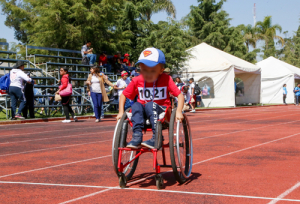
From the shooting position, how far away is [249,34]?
53.2 meters

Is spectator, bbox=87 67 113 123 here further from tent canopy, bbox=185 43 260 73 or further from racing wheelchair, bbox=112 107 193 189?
tent canopy, bbox=185 43 260 73

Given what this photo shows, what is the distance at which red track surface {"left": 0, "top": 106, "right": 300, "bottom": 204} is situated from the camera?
3711 mm

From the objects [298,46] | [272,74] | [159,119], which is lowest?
[159,119]

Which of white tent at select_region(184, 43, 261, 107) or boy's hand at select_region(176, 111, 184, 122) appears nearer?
boy's hand at select_region(176, 111, 184, 122)

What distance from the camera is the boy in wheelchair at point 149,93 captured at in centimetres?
414

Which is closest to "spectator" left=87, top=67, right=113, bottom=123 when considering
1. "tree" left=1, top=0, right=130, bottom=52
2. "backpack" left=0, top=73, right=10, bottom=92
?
"backpack" left=0, top=73, right=10, bottom=92

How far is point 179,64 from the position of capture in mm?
27016

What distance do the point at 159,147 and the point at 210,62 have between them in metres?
23.4

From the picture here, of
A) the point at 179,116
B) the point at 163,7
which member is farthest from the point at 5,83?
the point at 163,7

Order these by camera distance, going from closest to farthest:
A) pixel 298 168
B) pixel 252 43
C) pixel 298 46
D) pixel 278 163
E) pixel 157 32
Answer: pixel 298 168, pixel 278 163, pixel 157 32, pixel 252 43, pixel 298 46

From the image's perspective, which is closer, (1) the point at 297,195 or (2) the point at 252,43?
(1) the point at 297,195

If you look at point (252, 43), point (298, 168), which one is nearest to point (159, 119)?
point (298, 168)

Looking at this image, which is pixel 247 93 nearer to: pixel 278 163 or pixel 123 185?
pixel 278 163

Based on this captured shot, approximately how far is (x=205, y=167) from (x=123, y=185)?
1.55 metres
